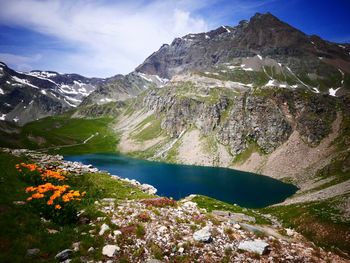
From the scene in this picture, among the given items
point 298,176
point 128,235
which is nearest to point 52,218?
point 128,235

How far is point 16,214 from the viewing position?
20109mm

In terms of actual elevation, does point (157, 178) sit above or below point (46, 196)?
below

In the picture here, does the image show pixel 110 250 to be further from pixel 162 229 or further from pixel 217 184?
pixel 217 184

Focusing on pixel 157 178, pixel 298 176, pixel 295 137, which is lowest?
pixel 157 178

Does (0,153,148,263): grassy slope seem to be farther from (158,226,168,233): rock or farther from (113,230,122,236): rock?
(158,226,168,233): rock

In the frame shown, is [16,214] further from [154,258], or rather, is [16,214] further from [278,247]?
[278,247]

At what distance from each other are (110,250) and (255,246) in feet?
32.5

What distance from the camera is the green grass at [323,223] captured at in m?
45.9

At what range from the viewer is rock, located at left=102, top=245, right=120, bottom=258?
17375 millimetres

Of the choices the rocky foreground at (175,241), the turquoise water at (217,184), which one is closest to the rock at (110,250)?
the rocky foreground at (175,241)

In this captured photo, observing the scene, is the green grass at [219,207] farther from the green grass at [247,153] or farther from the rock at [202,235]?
the green grass at [247,153]

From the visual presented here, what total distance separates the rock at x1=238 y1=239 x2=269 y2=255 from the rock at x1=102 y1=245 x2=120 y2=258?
27.8 ft

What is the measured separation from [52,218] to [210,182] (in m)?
114

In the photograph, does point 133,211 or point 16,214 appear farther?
point 133,211
